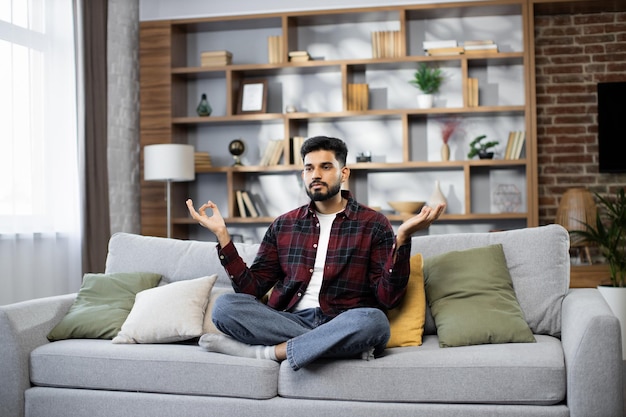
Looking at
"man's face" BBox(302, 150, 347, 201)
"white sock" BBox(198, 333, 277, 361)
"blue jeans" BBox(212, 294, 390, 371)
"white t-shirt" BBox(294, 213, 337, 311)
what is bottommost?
"white sock" BBox(198, 333, 277, 361)

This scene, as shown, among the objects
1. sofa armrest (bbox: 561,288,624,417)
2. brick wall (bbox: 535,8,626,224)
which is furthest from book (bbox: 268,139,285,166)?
sofa armrest (bbox: 561,288,624,417)

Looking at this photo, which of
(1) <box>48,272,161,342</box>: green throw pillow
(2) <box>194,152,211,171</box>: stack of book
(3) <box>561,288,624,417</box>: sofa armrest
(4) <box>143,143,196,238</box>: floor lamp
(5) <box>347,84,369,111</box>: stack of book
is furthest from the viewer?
(2) <box>194,152,211,171</box>: stack of book

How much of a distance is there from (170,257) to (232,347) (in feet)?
2.68

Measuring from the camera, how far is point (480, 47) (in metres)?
5.63

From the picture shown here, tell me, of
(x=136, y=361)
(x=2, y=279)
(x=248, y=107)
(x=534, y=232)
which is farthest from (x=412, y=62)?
(x=136, y=361)

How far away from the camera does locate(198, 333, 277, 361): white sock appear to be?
9.48 ft

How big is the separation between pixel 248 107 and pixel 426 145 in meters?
1.37

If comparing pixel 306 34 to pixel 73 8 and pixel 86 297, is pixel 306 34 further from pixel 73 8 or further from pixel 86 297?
pixel 86 297

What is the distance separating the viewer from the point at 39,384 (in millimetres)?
3117

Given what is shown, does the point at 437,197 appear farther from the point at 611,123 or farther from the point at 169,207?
the point at 169,207

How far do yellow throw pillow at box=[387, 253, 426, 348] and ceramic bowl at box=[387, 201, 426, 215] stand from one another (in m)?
2.51

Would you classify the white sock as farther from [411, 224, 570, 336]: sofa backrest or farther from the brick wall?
the brick wall

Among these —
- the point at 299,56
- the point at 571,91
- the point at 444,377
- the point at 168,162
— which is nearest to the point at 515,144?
the point at 571,91

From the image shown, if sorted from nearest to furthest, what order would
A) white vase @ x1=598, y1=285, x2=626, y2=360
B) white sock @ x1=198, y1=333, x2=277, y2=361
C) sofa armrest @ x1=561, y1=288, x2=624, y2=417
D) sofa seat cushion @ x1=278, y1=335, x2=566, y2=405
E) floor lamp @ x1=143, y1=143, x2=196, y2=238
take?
sofa armrest @ x1=561, y1=288, x2=624, y2=417
sofa seat cushion @ x1=278, y1=335, x2=566, y2=405
white sock @ x1=198, y1=333, x2=277, y2=361
white vase @ x1=598, y1=285, x2=626, y2=360
floor lamp @ x1=143, y1=143, x2=196, y2=238
